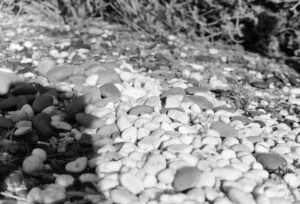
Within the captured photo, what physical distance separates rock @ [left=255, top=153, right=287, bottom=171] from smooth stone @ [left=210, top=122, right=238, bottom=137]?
0.82 ft

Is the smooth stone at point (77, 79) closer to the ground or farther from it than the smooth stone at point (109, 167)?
farther from it

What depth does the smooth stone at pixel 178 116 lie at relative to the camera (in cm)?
308

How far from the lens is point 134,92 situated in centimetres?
341

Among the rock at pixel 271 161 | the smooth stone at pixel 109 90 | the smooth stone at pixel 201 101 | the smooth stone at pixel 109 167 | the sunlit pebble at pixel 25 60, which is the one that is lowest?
the rock at pixel 271 161

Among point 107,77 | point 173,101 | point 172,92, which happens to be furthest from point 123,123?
point 107,77

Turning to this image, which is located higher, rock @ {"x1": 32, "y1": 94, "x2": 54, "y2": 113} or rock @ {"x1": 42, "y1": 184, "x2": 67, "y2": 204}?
rock @ {"x1": 32, "y1": 94, "x2": 54, "y2": 113}

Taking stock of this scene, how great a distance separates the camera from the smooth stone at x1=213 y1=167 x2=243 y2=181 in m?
2.53

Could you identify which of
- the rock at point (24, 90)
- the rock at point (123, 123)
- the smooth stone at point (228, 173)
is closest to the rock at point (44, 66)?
the rock at point (24, 90)

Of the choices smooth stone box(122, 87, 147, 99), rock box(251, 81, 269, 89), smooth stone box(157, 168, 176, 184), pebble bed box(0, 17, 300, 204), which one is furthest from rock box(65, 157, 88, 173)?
rock box(251, 81, 269, 89)

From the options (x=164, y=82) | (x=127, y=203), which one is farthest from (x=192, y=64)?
(x=127, y=203)

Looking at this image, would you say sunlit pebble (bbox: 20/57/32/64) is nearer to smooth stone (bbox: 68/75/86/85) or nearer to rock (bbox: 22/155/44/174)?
smooth stone (bbox: 68/75/86/85)

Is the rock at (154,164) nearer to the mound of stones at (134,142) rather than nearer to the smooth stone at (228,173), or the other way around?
the mound of stones at (134,142)

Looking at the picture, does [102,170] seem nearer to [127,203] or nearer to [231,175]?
A: [127,203]

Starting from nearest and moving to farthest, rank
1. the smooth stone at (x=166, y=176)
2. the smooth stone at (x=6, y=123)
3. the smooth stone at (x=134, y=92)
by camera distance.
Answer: the smooth stone at (x=166, y=176), the smooth stone at (x=6, y=123), the smooth stone at (x=134, y=92)
